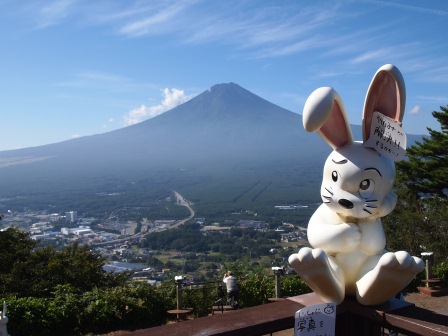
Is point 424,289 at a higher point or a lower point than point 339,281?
lower

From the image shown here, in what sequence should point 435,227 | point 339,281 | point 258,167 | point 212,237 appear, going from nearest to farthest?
point 339,281 → point 435,227 → point 212,237 → point 258,167

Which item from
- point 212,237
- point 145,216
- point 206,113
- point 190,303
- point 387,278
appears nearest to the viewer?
point 387,278

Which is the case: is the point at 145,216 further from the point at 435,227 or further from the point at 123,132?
the point at 123,132

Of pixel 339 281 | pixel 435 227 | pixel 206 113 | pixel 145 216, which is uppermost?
pixel 206 113

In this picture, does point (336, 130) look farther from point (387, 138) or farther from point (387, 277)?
point (387, 277)

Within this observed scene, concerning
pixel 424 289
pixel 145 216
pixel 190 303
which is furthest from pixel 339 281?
pixel 145 216

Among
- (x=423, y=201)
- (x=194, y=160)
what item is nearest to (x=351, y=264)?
(x=423, y=201)

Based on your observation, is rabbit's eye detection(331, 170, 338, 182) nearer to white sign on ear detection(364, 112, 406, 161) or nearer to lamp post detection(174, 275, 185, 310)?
white sign on ear detection(364, 112, 406, 161)

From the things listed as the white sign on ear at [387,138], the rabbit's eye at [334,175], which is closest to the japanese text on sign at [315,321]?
the rabbit's eye at [334,175]
